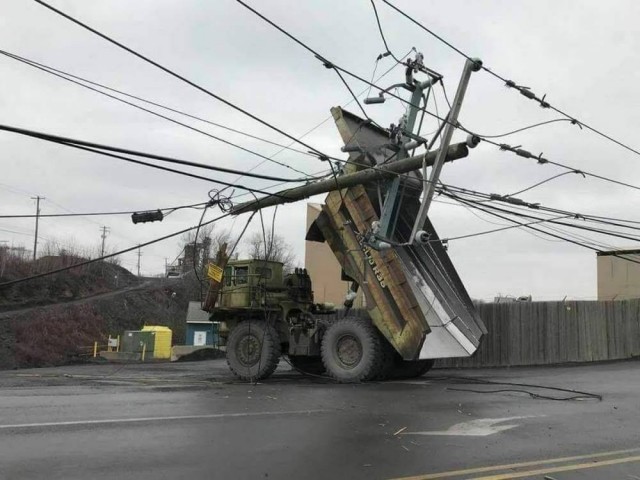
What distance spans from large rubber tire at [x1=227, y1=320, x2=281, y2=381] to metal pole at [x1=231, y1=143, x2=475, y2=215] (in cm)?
308

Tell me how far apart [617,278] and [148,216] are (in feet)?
121

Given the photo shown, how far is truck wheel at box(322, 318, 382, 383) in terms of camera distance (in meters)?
14.1

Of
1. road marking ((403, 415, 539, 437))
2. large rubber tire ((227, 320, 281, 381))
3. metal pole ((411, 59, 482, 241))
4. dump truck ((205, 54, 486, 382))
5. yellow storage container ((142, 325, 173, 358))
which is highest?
metal pole ((411, 59, 482, 241))

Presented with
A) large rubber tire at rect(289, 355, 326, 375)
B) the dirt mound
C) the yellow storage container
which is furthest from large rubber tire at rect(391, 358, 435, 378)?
the dirt mound

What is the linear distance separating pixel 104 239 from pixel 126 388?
8187 centimetres

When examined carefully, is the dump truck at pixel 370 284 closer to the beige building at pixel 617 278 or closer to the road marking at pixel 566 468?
the road marking at pixel 566 468

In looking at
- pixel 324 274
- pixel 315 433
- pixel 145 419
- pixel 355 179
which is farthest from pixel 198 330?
pixel 315 433

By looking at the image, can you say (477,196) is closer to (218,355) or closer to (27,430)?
(27,430)

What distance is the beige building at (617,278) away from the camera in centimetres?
3934

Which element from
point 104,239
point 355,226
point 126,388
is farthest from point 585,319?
point 104,239

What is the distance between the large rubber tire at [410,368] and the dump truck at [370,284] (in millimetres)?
33

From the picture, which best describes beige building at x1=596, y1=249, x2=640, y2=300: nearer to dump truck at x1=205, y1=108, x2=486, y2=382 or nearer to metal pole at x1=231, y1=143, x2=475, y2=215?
dump truck at x1=205, y1=108, x2=486, y2=382

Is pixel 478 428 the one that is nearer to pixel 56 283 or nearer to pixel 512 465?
pixel 512 465

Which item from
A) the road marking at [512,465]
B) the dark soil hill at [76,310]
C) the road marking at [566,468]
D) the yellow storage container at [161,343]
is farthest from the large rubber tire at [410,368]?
the dark soil hill at [76,310]
